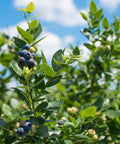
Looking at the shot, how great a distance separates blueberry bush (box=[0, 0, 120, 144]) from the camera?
1104mm

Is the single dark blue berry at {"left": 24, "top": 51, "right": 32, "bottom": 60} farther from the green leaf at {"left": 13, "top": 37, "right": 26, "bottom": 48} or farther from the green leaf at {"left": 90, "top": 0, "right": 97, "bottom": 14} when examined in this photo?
the green leaf at {"left": 90, "top": 0, "right": 97, "bottom": 14}

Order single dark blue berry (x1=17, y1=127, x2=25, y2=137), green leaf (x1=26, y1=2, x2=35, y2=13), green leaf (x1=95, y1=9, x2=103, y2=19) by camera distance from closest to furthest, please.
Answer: single dark blue berry (x1=17, y1=127, x2=25, y2=137), green leaf (x1=26, y1=2, x2=35, y2=13), green leaf (x1=95, y1=9, x2=103, y2=19)

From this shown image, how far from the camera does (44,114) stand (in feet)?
4.05

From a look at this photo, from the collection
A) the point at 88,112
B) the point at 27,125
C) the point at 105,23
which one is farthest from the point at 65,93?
the point at 27,125

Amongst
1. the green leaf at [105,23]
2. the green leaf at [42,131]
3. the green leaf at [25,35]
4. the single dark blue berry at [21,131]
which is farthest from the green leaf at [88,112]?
the green leaf at [105,23]

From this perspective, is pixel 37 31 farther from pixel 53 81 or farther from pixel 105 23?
pixel 105 23

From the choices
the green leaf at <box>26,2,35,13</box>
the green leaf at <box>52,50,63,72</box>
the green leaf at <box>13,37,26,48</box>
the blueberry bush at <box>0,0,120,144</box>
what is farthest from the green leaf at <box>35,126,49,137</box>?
the green leaf at <box>26,2,35,13</box>

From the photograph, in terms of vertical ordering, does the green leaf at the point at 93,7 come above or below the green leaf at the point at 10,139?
above

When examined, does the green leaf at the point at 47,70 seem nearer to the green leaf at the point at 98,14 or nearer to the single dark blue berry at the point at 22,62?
the single dark blue berry at the point at 22,62

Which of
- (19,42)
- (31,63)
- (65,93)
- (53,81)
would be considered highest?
(19,42)

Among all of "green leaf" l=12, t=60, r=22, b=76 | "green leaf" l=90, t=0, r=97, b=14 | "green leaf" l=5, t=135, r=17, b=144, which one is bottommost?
"green leaf" l=5, t=135, r=17, b=144

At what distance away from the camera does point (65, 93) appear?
2246 mm

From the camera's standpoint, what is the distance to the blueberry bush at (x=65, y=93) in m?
1.10

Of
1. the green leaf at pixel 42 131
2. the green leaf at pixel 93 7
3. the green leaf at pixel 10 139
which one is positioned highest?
the green leaf at pixel 93 7
